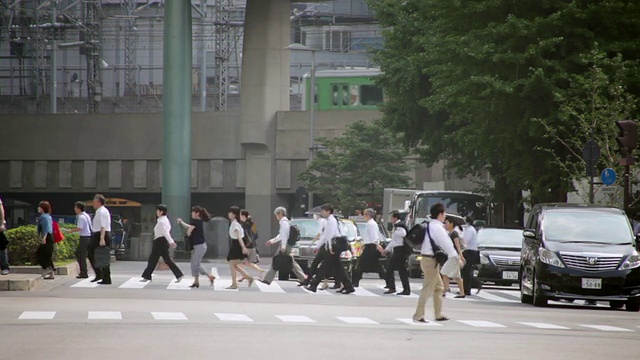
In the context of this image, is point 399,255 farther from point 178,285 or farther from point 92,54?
point 92,54

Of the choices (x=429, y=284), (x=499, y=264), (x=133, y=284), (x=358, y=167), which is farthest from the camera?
(x=358, y=167)

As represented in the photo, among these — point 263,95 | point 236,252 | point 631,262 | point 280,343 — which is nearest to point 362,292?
point 236,252

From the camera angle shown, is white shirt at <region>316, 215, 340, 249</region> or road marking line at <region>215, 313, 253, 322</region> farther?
white shirt at <region>316, 215, 340, 249</region>

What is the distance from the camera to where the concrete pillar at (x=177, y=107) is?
55531 mm

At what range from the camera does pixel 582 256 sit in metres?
25.8

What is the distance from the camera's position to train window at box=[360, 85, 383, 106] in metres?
75.7

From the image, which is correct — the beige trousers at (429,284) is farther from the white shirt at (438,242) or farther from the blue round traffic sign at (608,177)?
the blue round traffic sign at (608,177)

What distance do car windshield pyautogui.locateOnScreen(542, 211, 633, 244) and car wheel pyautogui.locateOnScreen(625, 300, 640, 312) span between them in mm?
1100

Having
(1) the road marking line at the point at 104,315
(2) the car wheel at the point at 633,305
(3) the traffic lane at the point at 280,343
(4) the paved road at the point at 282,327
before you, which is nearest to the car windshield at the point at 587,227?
(2) the car wheel at the point at 633,305

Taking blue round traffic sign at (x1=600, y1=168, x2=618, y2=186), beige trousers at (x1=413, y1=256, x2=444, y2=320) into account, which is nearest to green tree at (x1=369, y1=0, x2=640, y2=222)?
blue round traffic sign at (x1=600, y1=168, x2=618, y2=186)

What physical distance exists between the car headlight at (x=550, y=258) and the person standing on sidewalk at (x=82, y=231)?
1021cm

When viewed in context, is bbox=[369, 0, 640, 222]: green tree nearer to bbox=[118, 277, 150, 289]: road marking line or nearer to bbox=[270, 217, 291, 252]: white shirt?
bbox=[270, 217, 291, 252]: white shirt

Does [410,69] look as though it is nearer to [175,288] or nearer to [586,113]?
[586,113]

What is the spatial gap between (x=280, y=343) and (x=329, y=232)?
1453 cm
